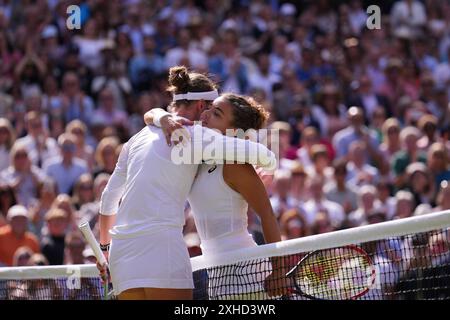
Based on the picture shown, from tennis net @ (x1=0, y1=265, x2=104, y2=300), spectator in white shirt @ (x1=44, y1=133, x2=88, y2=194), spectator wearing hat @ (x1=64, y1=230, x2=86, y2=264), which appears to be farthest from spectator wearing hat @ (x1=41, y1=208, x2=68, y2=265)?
tennis net @ (x1=0, y1=265, x2=104, y2=300)

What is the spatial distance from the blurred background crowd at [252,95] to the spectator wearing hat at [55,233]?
12 mm

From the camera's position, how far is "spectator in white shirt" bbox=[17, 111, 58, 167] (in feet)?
39.3

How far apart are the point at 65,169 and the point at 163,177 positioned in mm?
6570

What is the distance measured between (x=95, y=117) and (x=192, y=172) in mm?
7976

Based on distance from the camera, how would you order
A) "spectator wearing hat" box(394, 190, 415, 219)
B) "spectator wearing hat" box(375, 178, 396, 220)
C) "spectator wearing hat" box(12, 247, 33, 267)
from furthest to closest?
1. "spectator wearing hat" box(375, 178, 396, 220)
2. "spectator wearing hat" box(394, 190, 415, 219)
3. "spectator wearing hat" box(12, 247, 33, 267)

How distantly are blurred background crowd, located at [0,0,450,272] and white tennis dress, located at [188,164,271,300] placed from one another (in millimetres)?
3197

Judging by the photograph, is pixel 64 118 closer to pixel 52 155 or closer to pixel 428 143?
pixel 52 155

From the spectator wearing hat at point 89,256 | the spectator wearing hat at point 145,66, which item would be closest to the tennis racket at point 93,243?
the spectator wearing hat at point 89,256

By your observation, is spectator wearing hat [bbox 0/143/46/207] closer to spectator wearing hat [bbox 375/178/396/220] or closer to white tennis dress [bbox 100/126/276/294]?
spectator wearing hat [bbox 375/178/396/220]

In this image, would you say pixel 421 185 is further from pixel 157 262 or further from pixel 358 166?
pixel 157 262

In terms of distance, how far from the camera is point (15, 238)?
10.4 metres

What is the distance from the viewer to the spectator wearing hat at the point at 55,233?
1029 cm

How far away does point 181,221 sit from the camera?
529cm

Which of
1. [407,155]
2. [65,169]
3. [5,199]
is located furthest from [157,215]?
[407,155]
